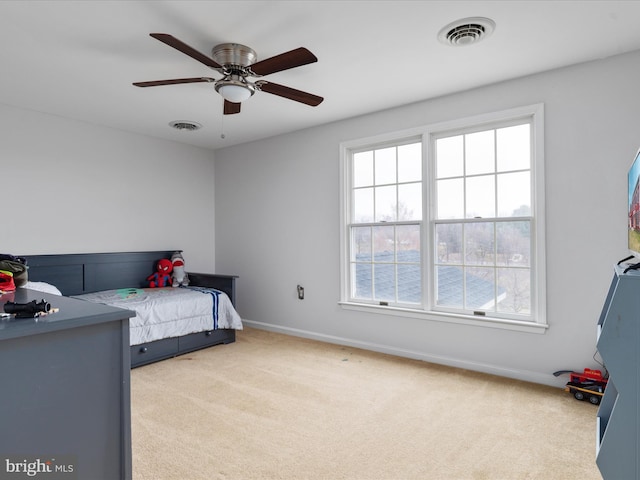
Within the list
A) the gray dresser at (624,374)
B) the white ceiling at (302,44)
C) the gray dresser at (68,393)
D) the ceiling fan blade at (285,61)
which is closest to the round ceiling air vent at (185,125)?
the white ceiling at (302,44)

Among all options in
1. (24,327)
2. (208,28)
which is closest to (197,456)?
(24,327)

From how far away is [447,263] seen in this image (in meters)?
3.58

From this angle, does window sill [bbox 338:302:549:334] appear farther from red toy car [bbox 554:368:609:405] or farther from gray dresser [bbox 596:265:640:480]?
gray dresser [bbox 596:265:640:480]

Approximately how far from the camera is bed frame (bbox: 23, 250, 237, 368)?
147 inches

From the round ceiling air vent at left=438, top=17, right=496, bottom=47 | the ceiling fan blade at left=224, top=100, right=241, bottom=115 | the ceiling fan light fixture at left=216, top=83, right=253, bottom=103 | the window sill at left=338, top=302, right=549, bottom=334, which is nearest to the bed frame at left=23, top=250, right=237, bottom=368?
the window sill at left=338, top=302, right=549, bottom=334

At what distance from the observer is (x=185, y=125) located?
173 inches

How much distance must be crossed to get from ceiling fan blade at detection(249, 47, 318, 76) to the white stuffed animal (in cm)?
295

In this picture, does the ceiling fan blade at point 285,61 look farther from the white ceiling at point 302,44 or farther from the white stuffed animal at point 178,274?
the white stuffed animal at point 178,274

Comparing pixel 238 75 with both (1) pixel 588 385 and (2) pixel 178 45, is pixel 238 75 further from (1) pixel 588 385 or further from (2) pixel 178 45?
(1) pixel 588 385

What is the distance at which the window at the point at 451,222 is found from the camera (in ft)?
10.5

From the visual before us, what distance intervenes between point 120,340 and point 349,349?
3.01 meters

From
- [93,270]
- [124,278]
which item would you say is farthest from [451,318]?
[93,270]

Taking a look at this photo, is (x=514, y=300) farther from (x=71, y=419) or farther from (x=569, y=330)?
(x=71, y=419)

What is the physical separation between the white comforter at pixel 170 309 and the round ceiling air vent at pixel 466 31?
3199 millimetres
